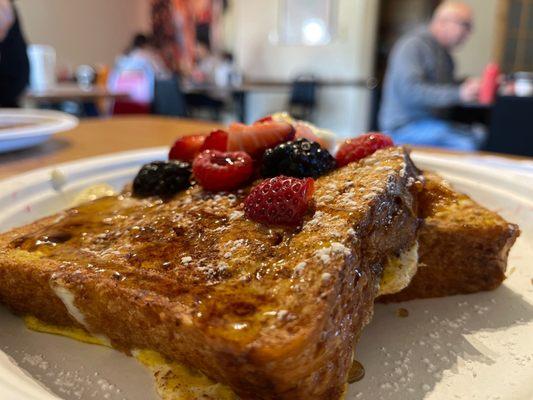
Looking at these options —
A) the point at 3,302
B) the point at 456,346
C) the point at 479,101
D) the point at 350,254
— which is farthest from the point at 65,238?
the point at 479,101

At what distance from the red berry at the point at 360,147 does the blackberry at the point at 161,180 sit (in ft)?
1.26

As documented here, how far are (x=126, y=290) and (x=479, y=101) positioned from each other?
12.4 feet

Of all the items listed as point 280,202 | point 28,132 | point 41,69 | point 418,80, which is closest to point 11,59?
point 41,69

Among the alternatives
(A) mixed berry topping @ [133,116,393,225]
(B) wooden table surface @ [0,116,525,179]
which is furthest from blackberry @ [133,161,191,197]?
(B) wooden table surface @ [0,116,525,179]

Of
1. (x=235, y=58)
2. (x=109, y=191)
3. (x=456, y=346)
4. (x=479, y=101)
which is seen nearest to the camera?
(x=456, y=346)

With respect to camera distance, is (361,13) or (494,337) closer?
(494,337)

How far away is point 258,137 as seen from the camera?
3.82ft

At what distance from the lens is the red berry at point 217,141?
120cm

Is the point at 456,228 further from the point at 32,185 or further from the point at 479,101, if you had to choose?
the point at 479,101

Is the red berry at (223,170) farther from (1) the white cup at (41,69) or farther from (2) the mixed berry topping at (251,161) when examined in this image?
(1) the white cup at (41,69)

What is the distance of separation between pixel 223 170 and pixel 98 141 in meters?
1.58

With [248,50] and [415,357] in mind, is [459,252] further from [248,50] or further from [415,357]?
[248,50]

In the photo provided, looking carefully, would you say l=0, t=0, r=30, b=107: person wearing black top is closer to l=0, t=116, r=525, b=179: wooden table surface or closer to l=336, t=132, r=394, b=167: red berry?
l=0, t=116, r=525, b=179: wooden table surface

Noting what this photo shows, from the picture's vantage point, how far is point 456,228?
1.03m
